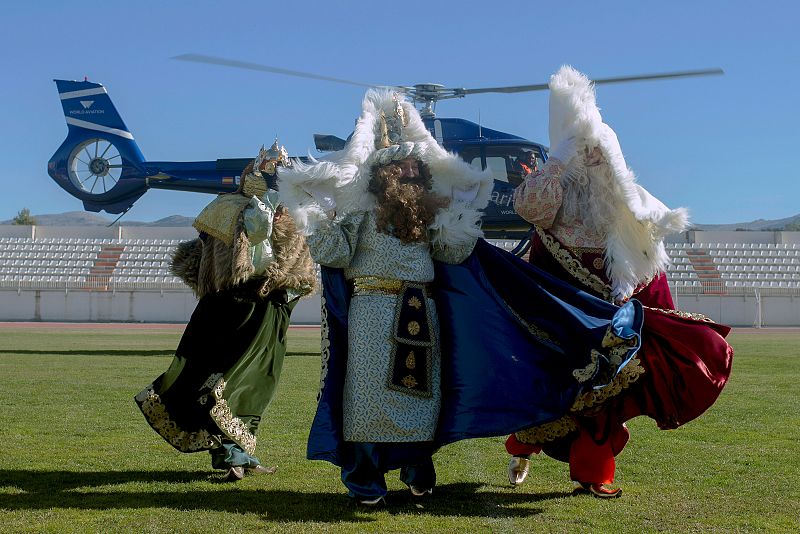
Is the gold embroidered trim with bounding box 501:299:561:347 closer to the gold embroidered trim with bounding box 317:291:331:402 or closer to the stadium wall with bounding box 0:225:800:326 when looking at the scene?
the gold embroidered trim with bounding box 317:291:331:402

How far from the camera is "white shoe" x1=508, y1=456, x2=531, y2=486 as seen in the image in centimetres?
493

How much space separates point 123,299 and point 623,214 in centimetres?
2558

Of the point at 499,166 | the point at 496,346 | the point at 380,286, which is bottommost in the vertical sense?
the point at 496,346

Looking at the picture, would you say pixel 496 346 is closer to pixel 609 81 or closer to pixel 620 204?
pixel 620 204

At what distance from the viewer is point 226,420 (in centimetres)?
504

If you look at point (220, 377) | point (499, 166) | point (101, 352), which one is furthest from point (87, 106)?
point (220, 377)

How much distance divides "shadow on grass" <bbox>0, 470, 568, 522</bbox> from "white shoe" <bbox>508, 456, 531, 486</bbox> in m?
0.17

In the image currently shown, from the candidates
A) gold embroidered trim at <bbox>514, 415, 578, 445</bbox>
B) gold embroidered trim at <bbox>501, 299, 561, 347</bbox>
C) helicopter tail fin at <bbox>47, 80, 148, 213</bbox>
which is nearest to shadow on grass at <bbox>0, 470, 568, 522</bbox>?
gold embroidered trim at <bbox>514, 415, 578, 445</bbox>

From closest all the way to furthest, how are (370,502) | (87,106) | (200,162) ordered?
(370,502)
(200,162)
(87,106)

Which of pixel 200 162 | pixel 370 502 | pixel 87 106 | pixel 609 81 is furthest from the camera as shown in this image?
pixel 87 106

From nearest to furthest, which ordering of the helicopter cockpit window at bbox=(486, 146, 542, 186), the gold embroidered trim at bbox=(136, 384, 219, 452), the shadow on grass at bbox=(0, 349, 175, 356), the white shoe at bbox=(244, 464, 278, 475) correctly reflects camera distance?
1. the gold embroidered trim at bbox=(136, 384, 219, 452)
2. the white shoe at bbox=(244, 464, 278, 475)
3. the shadow on grass at bbox=(0, 349, 175, 356)
4. the helicopter cockpit window at bbox=(486, 146, 542, 186)

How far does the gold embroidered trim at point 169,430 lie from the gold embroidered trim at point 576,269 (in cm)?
204

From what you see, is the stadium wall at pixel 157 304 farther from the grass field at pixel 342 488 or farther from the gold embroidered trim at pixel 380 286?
the gold embroidered trim at pixel 380 286

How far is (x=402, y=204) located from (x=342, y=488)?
147cm
